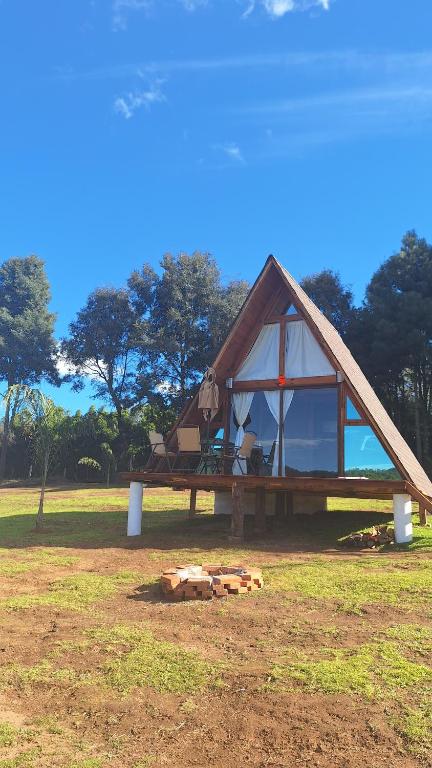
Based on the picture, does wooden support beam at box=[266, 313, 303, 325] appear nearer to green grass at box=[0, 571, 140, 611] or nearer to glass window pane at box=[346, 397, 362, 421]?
glass window pane at box=[346, 397, 362, 421]

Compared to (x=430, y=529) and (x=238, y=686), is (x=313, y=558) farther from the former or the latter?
(x=238, y=686)

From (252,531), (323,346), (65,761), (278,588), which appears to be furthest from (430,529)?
(65,761)

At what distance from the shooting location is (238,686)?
4.02 metres

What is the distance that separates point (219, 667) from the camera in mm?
4395

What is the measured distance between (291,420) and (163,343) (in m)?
22.6

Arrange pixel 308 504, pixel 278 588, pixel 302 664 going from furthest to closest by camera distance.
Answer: pixel 308 504, pixel 278 588, pixel 302 664

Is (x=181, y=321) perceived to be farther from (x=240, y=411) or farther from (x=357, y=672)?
(x=357, y=672)

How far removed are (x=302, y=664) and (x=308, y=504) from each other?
12.3 m

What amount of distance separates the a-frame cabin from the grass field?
6.86 ft

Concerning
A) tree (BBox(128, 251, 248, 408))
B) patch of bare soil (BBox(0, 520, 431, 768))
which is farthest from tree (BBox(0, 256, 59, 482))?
patch of bare soil (BBox(0, 520, 431, 768))

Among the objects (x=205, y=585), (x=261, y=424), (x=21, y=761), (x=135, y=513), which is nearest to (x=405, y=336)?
(x=261, y=424)

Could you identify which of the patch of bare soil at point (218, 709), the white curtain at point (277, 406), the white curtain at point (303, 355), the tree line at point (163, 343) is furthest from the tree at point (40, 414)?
the tree line at point (163, 343)

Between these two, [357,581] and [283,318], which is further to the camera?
[283,318]

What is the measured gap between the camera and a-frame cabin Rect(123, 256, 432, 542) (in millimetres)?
10930
